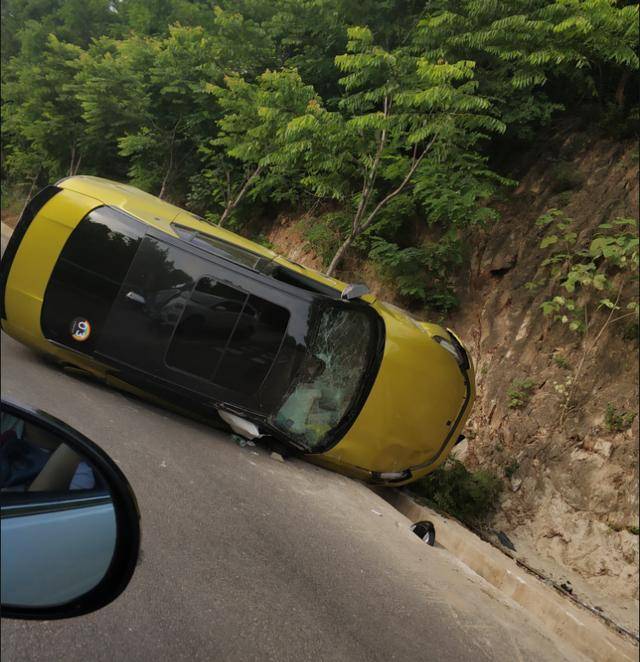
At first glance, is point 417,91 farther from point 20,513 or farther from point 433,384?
point 20,513

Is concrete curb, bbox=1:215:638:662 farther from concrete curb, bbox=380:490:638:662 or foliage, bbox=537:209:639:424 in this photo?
foliage, bbox=537:209:639:424

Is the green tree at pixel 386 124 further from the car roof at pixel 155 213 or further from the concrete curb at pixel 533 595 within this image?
the concrete curb at pixel 533 595

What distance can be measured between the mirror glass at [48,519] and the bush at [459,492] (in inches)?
189

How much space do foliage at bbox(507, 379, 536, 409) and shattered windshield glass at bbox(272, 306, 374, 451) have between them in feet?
8.90

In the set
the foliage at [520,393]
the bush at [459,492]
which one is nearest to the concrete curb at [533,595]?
the bush at [459,492]

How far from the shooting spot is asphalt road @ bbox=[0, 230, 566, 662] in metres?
2.50

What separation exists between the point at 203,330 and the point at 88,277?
1.18 meters

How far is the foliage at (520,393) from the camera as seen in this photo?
6.49 m

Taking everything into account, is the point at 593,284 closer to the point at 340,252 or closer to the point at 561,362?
the point at 561,362

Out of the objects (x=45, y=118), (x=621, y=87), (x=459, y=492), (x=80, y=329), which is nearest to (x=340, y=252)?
(x=459, y=492)

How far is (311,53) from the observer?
652 centimetres

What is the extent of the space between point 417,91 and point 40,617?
6418 millimetres

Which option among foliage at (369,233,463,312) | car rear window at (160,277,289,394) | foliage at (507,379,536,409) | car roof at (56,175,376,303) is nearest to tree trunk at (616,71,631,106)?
foliage at (369,233,463,312)

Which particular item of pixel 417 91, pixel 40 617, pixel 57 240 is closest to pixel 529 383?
pixel 417 91
